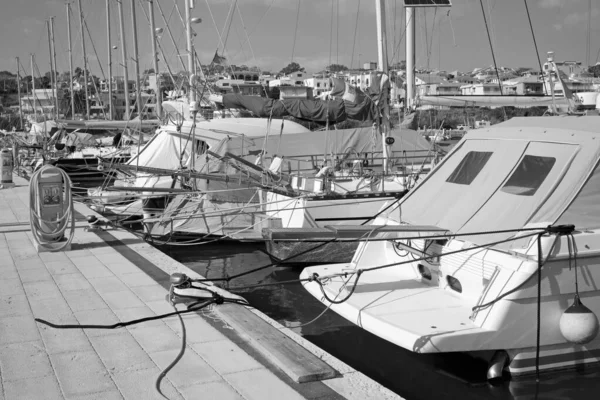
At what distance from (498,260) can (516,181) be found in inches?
55.5

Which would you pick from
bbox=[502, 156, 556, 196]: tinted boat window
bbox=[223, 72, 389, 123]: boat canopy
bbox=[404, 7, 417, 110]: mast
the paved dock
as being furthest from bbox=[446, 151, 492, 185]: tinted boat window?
bbox=[404, 7, 417, 110]: mast

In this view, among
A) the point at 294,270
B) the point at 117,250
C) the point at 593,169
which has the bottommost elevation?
the point at 294,270

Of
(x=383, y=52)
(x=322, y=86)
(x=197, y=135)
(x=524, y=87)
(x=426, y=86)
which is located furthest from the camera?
(x=322, y=86)

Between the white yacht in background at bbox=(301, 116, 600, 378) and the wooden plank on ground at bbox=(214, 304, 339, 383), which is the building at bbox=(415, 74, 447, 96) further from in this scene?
the wooden plank on ground at bbox=(214, 304, 339, 383)

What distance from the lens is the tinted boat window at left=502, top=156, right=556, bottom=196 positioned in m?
7.33

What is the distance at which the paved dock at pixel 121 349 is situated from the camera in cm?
507

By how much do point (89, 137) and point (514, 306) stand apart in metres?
38.5

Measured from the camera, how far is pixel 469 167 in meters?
8.41

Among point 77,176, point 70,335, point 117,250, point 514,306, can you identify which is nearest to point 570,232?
→ point 514,306

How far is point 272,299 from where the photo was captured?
10781 mm

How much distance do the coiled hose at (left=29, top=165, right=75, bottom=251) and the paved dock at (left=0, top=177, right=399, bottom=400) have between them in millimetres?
1011

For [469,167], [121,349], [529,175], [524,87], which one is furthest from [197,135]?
[524,87]

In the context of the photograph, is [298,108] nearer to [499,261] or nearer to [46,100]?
[499,261]

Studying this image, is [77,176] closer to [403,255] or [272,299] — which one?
[272,299]
